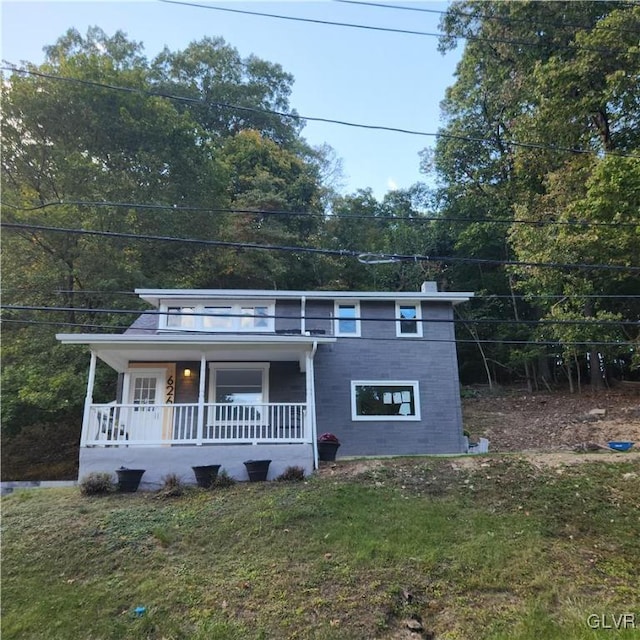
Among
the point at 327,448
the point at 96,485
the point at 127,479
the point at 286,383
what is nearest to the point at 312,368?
the point at 286,383

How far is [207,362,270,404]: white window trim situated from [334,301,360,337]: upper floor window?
90.5 inches

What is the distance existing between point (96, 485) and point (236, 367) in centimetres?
482

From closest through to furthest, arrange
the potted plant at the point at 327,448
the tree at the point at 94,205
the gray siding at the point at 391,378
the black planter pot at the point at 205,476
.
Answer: the black planter pot at the point at 205,476 < the potted plant at the point at 327,448 < the gray siding at the point at 391,378 < the tree at the point at 94,205

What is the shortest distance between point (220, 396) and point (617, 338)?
14665mm

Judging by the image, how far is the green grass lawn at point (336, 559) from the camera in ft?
19.4

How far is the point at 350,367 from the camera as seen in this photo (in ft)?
45.2

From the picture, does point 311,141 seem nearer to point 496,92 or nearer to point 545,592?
point 496,92

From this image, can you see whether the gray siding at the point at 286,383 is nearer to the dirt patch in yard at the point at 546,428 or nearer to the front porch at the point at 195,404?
the front porch at the point at 195,404

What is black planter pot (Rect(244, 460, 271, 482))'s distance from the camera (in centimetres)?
1014

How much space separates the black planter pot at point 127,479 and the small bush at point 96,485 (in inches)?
7.8

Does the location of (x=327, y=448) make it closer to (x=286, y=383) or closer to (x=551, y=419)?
(x=286, y=383)

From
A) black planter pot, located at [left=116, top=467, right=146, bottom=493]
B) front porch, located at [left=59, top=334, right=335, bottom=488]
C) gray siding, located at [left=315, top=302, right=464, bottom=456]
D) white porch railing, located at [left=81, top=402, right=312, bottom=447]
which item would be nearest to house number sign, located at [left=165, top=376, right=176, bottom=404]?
front porch, located at [left=59, top=334, right=335, bottom=488]

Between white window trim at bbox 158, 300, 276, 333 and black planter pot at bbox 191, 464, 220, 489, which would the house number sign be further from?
black planter pot at bbox 191, 464, 220, 489

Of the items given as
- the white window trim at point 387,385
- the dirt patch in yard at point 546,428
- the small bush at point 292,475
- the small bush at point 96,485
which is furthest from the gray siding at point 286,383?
the small bush at point 96,485
